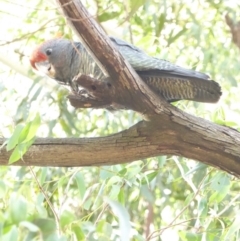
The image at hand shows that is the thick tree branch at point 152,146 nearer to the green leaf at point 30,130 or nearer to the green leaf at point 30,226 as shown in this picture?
the green leaf at point 30,130

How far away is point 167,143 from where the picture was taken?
3.01ft

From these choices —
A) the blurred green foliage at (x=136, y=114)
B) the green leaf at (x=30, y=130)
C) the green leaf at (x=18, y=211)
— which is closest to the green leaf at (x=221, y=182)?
the blurred green foliage at (x=136, y=114)

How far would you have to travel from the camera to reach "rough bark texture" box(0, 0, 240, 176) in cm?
87

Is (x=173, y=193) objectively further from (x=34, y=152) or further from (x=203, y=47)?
(x=34, y=152)

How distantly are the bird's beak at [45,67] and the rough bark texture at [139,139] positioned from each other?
190 millimetres

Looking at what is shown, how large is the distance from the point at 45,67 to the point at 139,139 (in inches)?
11.9

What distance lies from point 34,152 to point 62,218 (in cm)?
32

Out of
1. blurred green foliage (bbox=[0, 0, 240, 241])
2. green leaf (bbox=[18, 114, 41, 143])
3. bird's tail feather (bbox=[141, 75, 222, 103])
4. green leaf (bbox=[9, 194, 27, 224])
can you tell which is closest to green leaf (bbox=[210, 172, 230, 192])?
blurred green foliage (bbox=[0, 0, 240, 241])

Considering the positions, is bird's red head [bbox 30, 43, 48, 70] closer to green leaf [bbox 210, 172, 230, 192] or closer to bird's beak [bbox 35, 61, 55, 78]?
bird's beak [bbox 35, 61, 55, 78]

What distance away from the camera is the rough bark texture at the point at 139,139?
87cm

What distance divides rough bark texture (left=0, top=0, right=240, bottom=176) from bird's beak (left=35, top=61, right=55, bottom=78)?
190mm

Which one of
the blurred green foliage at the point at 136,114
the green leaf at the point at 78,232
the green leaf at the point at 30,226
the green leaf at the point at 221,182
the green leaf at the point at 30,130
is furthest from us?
the blurred green foliage at the point at 136,114

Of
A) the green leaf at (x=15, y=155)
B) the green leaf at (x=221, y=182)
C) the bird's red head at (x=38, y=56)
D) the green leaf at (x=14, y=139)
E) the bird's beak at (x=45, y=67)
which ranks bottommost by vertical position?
the green leaf at (x=221, y=182)

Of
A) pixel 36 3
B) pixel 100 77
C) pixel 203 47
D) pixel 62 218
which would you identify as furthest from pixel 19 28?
pixel 62 218
